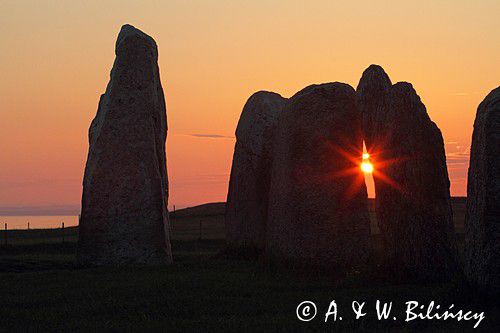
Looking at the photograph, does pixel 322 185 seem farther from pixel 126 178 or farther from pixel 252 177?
pixel 252 177

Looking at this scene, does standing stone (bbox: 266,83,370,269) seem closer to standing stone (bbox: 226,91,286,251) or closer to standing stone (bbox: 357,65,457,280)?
standing stone (bbox: 357,65,457,280)

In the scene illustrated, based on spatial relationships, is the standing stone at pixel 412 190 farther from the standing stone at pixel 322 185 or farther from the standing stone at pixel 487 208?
the standing stone at pixel 487 208

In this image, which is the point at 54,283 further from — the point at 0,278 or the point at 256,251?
the point at 256,251

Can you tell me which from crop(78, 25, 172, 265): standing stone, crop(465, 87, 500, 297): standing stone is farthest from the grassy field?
crop(78, 25, 172, 265): standing stone

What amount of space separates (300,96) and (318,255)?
3.97 meters

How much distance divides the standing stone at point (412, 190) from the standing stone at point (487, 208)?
421 cm

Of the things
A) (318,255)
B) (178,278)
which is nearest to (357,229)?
(318,255)

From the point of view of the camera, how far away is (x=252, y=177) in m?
26.9

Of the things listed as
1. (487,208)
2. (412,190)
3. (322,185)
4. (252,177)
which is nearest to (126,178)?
(252,177)

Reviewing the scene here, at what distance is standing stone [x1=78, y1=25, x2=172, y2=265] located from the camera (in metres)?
23.0

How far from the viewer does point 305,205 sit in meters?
20.4

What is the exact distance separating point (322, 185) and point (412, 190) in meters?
2.74

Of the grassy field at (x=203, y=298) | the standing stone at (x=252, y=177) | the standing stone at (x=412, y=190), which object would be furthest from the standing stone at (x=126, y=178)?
the standing stone at (x=412, y=190)

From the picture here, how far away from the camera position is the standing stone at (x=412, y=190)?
59.8 feet
